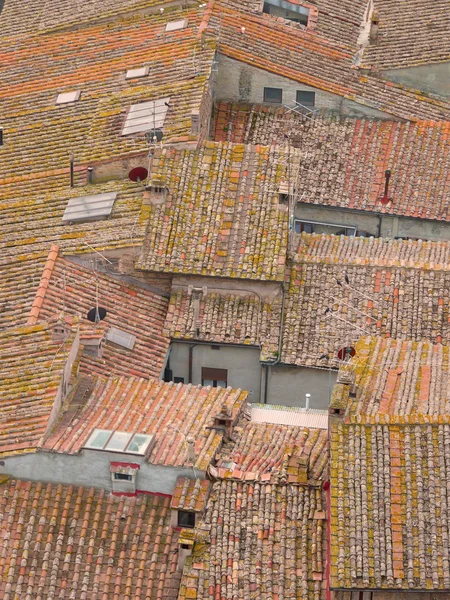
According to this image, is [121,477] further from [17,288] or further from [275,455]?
[17,288]

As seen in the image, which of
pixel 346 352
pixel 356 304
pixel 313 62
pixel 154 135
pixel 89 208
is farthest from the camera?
pixel 313 62

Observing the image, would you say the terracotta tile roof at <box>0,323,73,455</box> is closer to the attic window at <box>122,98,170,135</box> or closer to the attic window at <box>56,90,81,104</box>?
the attic window at <box>122,98,170,135</box>

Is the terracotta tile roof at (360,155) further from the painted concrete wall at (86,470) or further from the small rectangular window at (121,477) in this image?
the small rectangular window at (121,477)

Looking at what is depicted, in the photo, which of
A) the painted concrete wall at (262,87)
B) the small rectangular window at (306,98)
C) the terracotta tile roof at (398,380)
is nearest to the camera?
the terracotta tile roof at (398,380)

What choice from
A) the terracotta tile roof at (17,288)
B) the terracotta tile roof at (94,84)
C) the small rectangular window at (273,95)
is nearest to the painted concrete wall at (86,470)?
the terracotta tile roof at (17,288)

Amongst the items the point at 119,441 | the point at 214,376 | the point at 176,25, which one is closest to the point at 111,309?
the point at 214,376

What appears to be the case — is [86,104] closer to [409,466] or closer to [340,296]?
[340,296]

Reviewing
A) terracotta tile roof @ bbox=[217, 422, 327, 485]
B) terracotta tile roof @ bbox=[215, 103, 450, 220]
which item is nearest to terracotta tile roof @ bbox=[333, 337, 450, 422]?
terracotta tile roof @ bbox=[217, 422, 327, 485]
